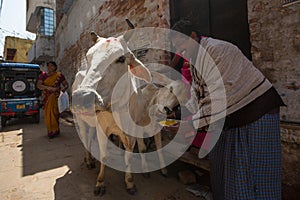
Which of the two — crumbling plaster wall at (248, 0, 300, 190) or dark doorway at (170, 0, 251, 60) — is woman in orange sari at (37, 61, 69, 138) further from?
crumbling plaster wall at (248, 0, 300, 190)

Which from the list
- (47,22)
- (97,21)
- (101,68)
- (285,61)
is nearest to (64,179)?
(101,68)

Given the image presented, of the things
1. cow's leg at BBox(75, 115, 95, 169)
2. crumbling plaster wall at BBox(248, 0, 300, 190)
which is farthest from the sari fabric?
crumbling plaster wall at BBox(248, 0, 300, 190)

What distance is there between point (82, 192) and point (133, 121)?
1.02m

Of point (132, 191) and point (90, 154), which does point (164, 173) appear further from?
point (90, 154)

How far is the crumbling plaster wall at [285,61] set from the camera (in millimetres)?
1759

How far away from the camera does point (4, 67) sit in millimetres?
6023

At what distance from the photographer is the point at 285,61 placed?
1.84 meters

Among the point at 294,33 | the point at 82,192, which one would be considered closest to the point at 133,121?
the point at 82,192

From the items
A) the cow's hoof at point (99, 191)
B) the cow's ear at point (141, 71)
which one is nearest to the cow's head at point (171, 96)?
the cow's ear at point (141, 71)

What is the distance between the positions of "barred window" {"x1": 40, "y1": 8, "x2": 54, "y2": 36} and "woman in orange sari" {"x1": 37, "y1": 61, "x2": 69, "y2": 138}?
401 inches

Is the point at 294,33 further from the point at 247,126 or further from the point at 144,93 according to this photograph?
the point at 144,93

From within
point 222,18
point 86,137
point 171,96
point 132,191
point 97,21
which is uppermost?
point 97,21

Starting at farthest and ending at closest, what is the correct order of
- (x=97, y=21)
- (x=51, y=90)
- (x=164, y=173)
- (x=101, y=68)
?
(x=97, y=21)
(x=51, y=90)
(x=164, y=173)
(x=101, y=68)

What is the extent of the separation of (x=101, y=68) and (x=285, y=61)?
1.81m
